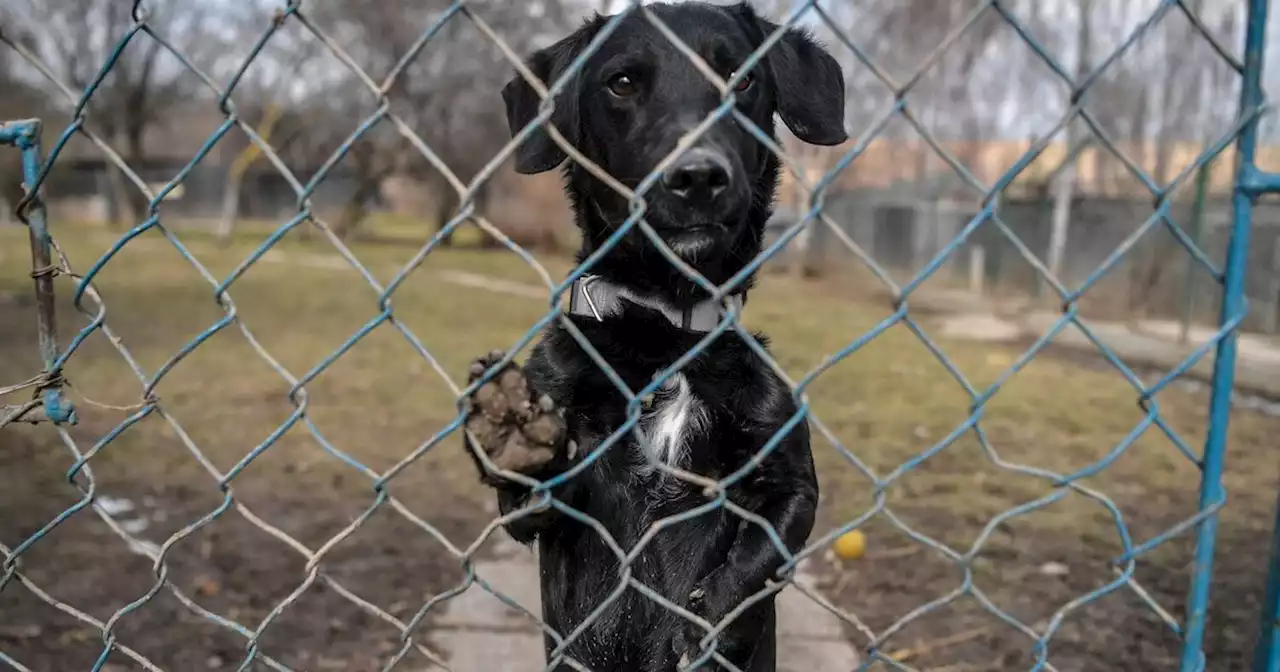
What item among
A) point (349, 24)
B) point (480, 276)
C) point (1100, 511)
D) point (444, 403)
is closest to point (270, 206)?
point (349, 24)

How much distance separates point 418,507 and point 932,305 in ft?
32.8

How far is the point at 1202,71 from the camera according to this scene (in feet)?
30.1

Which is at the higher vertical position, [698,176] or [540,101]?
[540,101]

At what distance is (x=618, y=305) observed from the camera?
1.96 m

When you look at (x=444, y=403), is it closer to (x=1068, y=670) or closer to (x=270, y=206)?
(x=1068, y=670)

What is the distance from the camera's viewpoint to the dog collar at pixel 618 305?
6.10 ft

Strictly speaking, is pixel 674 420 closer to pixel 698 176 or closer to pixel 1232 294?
pixel 698 176

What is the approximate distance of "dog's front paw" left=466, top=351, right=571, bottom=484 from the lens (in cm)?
136

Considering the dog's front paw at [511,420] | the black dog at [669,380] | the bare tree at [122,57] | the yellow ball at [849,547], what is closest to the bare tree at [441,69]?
the bare tree at [122,57]

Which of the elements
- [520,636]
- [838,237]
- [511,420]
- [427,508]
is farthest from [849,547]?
[838,237]

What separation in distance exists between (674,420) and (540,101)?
838 mm

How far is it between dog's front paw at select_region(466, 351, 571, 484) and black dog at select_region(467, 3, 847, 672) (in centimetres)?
37

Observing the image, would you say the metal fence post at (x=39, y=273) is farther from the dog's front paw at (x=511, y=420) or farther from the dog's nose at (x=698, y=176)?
the dog's nose at (x=698, y=176)

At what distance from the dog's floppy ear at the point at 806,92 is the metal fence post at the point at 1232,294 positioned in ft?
2.64
